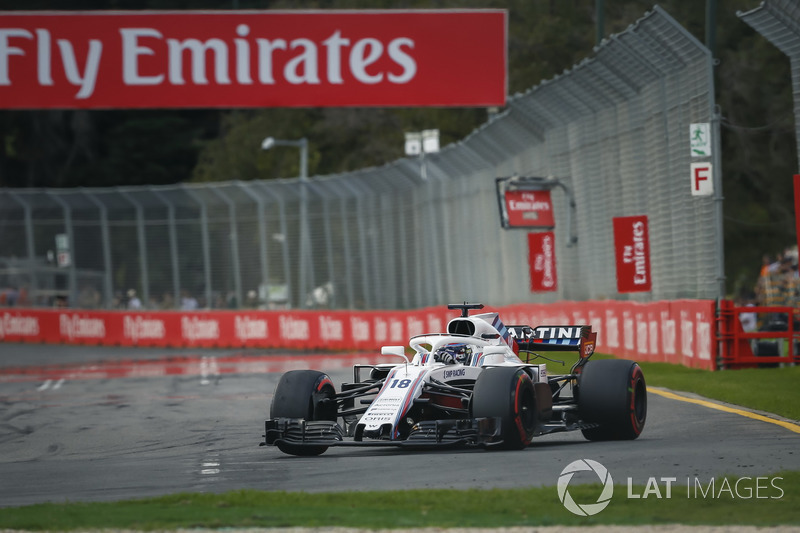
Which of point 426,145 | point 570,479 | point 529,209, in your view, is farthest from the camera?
point 426,145

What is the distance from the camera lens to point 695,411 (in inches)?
570

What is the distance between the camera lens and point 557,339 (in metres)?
13.2

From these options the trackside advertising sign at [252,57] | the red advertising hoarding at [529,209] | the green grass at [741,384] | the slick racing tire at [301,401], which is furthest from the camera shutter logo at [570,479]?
the trackside advertising sign at [252,57]

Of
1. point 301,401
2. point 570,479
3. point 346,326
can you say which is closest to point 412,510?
point 570,479

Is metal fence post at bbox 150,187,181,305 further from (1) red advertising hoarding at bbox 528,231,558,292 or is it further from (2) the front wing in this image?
(2) the front wing

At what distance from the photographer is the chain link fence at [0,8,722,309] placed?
2139 cm

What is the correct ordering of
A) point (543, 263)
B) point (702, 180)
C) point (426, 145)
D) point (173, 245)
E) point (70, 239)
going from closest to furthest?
1. point (702, 180)
2. point (543, 263)
3. point (426, 145)
4. point (173, 245)
5. point (70, 239)

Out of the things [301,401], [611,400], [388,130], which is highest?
[388,130]

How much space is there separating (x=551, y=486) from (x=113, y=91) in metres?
17.6

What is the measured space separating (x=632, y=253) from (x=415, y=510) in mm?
14285

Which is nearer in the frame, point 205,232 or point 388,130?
point 205,232

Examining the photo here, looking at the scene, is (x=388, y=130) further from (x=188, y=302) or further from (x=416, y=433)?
(x=416, y=433)

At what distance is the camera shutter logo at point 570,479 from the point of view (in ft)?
26.8

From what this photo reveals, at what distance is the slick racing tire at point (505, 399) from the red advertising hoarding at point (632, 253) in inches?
428
